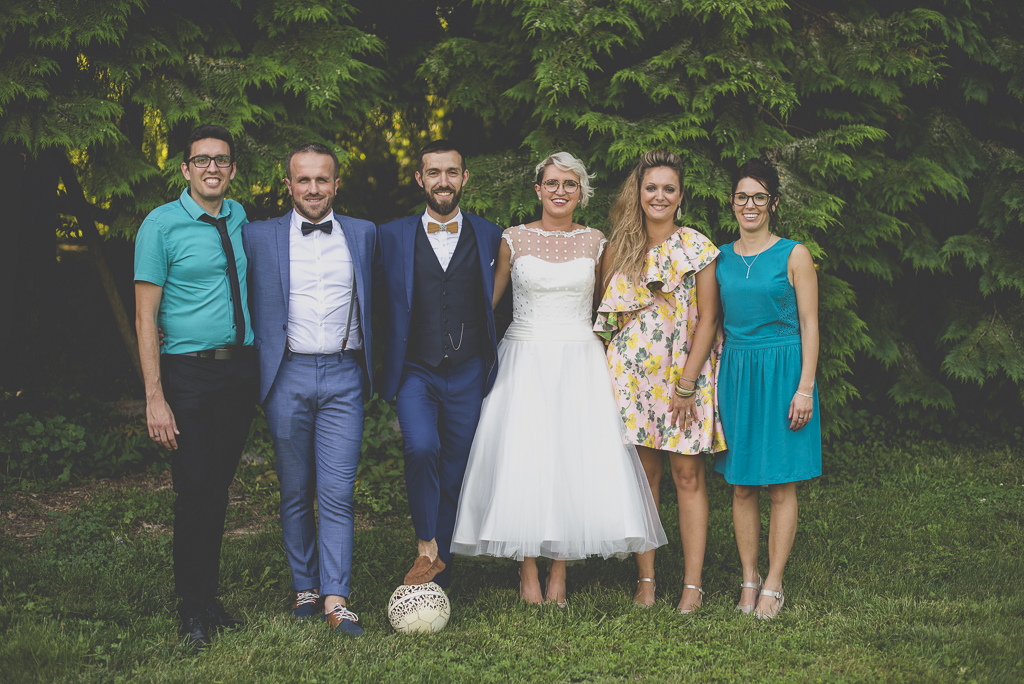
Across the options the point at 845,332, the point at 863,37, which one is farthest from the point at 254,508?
the point at 863,37

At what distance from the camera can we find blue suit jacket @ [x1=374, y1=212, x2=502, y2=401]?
3.85 m

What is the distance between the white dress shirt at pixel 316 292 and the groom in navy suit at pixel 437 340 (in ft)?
0.85

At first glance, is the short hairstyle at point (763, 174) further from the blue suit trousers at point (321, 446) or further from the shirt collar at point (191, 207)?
the shirt collar at point (191, 207)

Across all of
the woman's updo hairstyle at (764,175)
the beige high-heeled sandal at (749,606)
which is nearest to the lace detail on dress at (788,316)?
the woman's updo hairstyle at (764,175)

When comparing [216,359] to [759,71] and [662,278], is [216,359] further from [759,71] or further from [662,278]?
[759,71]

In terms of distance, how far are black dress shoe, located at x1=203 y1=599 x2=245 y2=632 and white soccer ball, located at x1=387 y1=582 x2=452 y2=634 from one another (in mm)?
770

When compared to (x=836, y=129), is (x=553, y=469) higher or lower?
lower

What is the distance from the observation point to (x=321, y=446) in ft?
12.5

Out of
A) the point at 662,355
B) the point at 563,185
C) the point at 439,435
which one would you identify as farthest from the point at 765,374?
the point at 439,435

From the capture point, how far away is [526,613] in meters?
3.90

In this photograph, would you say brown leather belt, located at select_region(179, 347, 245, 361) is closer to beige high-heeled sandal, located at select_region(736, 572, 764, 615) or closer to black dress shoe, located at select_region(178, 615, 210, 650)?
black dress shoe, located at select_region(178, 615, 210, 650)

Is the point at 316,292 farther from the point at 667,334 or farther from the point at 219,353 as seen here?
the point at 667,334

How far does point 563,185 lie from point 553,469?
59.2 inches

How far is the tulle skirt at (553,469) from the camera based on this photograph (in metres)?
3.77
